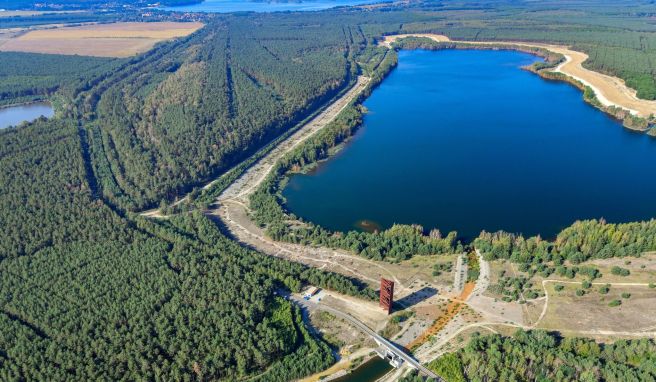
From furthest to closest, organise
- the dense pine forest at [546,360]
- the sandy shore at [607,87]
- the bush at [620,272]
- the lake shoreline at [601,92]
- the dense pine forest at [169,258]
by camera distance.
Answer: the sandy shore at [607,87] < the lake shoreline at [601,92] < the bush at [620,272] < the dense pine forest at [169,258] < the dense pine forest at [546,360]

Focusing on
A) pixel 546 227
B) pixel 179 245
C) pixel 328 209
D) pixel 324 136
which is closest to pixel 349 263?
Answer: pixel 328 209

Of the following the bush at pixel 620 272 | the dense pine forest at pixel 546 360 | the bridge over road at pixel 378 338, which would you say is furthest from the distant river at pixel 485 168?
the dense pine forest at pixel 546 360

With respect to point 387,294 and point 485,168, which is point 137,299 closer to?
point 387,294

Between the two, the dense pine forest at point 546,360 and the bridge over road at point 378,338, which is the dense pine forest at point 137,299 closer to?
the bridge over road at point 378,338

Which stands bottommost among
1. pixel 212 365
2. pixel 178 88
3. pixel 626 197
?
pixel 212 365

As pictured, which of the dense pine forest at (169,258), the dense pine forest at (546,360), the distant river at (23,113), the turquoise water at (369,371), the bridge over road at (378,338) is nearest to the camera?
the dense pine forest at (546,360)

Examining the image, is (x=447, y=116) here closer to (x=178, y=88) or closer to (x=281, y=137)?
(x=281, y=137)
